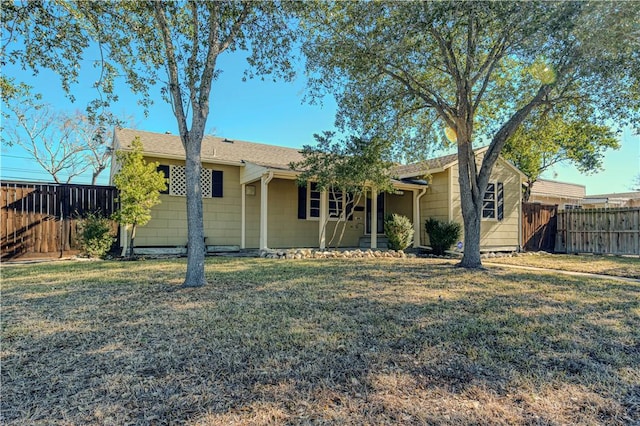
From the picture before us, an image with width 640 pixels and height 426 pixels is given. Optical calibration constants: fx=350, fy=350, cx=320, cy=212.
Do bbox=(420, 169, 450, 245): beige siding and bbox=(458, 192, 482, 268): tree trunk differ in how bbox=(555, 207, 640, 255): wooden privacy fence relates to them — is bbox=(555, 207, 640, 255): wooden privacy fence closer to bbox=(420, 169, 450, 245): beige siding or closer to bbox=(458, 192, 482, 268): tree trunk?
bbox=(420, 169, 450, 245): beige siding

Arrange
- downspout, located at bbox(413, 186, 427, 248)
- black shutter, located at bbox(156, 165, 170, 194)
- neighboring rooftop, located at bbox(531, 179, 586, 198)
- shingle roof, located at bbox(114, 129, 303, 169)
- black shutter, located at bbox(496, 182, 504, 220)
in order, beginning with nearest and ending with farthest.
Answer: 1. black shutter, located at bbox(156, 165, 170, 194)
2. shingle roof, located at bbox(114, 129, 303, 169)
3. downspout, located at bbox(413, 186, 427, 248)
4. black shutter, located at bbox(496, 182, 504, 220)
5. neighboring rooftop, located at bbox(531, 179, 586, 198)

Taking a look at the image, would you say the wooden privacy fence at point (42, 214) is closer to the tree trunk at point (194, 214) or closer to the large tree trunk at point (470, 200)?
the tree trunk at point (194, 214)

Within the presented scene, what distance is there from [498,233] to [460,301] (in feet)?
30.5

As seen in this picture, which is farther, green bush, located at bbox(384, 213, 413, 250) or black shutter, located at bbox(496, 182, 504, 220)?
black shutter, located at bbox(496, 182, 504, 220)

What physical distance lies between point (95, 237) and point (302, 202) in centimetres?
617

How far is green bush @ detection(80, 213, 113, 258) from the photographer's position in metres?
9.13

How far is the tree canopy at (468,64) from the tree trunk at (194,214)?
368 cm

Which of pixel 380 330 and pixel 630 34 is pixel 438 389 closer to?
pixel 380 330

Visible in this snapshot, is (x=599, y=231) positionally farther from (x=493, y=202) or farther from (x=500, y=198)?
(x=493, y=202)

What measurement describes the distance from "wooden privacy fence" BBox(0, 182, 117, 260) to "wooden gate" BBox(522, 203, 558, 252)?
14.8m

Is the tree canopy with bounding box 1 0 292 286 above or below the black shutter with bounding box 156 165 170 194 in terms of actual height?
above

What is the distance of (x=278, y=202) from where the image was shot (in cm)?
1186

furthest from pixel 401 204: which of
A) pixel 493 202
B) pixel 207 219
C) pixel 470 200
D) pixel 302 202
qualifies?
pixel 207 219

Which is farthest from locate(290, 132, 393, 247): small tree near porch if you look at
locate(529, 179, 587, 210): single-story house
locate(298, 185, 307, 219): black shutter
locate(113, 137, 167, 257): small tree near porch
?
locate(529, 179, 587, 210): single-story house
